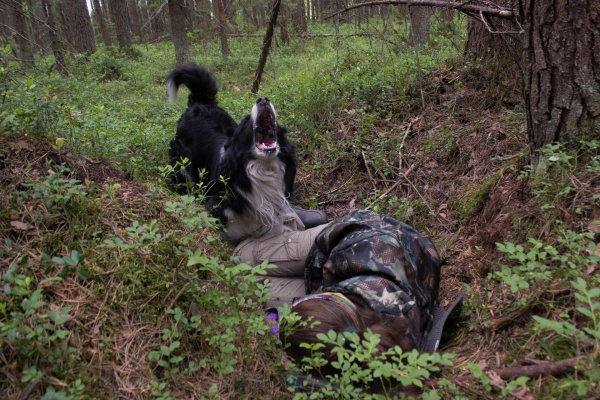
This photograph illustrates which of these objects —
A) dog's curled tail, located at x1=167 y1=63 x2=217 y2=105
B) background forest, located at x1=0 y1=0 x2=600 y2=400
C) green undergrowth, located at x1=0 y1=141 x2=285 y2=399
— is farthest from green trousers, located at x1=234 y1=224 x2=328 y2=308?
dog's curled tail, located at x1=167 y1=63 x2=217 y2=105

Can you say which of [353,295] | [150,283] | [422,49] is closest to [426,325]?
[353,295]

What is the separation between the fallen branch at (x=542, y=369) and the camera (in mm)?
1853

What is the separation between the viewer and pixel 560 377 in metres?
1.87

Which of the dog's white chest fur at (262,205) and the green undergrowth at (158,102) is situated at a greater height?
the green undergrowth at (158,102)

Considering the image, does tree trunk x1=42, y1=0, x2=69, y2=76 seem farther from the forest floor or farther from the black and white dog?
the forest floor

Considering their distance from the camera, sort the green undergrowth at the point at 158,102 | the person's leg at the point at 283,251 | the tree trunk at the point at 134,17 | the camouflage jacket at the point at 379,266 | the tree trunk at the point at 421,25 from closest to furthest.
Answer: the camouflage jacket at the point at 379,266, the green undergrowth at the point at 158,102, the person's leg at the point at 283,251, the tree trunk at the point at 421,25, the tree trunk at the point at 134,17

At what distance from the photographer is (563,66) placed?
9.68 feet

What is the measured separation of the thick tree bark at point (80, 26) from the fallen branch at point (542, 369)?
13931mm

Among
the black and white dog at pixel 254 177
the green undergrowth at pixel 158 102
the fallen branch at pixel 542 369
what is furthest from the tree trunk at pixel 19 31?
the fallen branch at pixel 542 369

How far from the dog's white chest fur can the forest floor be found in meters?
0.77

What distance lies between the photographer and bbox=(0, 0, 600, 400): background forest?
191 centimetres

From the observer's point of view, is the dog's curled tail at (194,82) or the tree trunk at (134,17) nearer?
the dog's curled tail at (194,82)

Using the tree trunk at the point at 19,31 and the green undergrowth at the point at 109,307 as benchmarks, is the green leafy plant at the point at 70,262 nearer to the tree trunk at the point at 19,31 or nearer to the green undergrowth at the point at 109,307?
the green undergrowth at the point at 109,307

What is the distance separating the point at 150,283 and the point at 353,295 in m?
1.06
